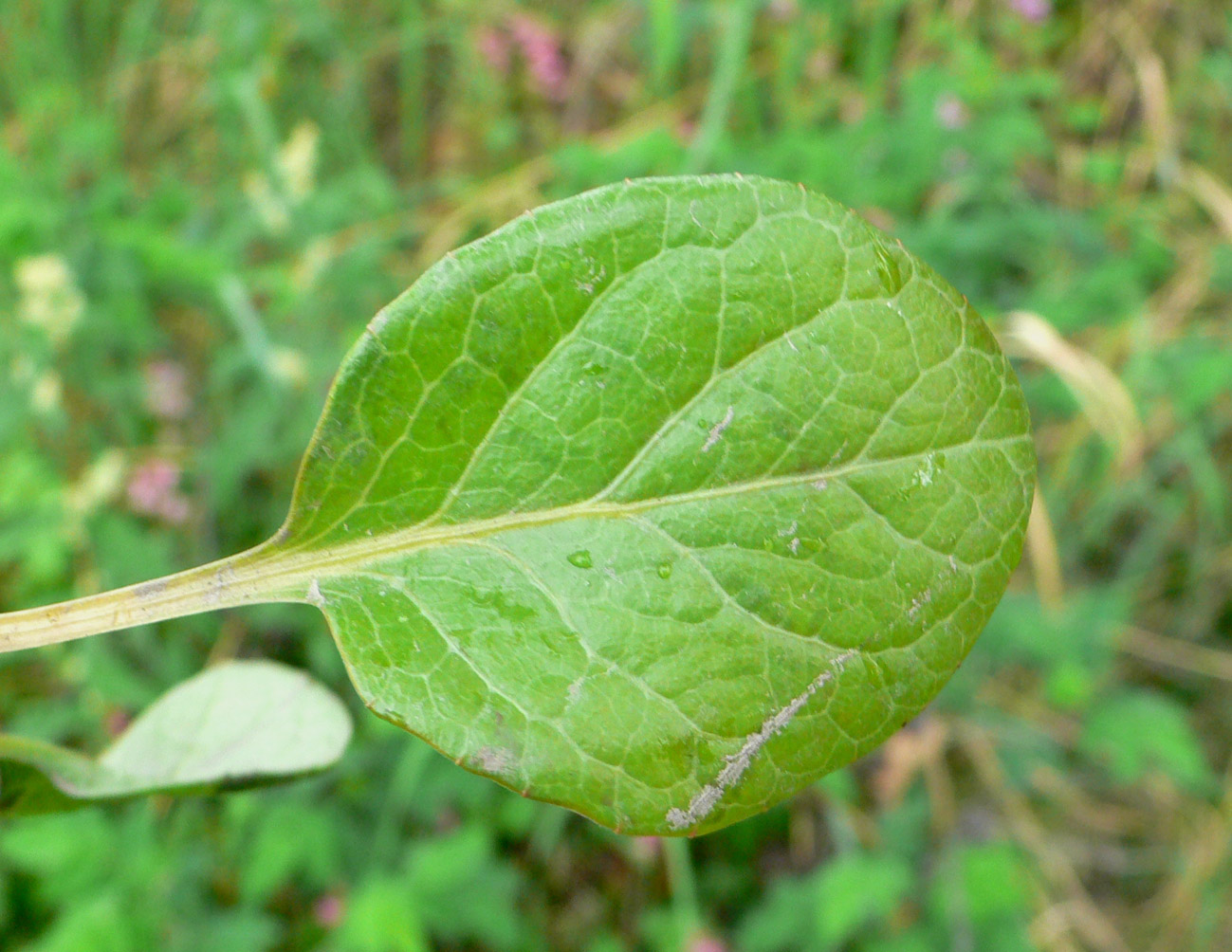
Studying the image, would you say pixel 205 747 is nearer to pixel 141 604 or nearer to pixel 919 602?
pixel 141 604

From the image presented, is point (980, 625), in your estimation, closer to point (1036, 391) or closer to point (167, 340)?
point (1036, 391)

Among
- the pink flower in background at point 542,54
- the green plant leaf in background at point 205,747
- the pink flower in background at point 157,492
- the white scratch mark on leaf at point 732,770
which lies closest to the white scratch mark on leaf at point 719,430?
the white scratch mark on leaf at point 732,770

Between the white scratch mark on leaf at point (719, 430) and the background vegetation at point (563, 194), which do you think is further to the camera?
the background vegetation at point (563, 194)

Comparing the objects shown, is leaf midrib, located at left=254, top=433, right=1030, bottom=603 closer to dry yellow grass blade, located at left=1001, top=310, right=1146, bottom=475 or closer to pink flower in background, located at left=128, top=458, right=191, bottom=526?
dry yellow grass blade, located at left=1001, top=310, right=1146, bottom=475

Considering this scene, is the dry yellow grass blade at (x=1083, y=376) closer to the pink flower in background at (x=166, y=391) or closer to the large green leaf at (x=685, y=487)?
the large green leaf at (x=685, y=487)

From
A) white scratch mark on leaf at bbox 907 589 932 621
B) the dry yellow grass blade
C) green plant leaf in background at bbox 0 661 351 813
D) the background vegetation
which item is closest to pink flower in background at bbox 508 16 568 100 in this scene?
the background vegetation

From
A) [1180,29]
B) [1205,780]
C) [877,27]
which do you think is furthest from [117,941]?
[1180,29]

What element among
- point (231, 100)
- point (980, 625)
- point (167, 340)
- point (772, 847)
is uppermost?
point (980, 625)
